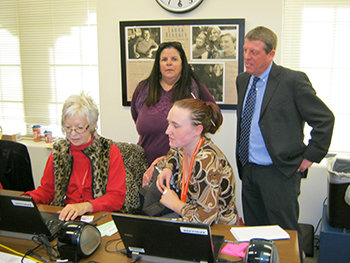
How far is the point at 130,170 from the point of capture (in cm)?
214

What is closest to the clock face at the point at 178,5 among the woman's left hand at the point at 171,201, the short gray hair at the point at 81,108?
the short gray hair at the point at 81,108

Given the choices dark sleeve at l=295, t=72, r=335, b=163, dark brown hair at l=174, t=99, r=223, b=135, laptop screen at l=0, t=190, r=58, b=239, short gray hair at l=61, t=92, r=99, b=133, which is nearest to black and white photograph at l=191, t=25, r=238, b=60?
dark sleeve at l=295, t=72, r=335, b=163

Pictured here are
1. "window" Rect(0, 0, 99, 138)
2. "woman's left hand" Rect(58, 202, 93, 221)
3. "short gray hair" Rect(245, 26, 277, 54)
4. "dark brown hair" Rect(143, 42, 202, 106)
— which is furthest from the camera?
"window" Rect(0, 0, 99, 138)

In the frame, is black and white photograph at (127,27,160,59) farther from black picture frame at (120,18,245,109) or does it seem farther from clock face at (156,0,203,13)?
clock face at (156,0,203,13)

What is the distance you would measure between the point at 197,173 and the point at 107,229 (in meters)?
0.51

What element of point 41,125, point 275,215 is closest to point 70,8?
point 41,125

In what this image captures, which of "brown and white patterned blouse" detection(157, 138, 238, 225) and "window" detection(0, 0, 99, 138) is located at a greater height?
"window" detection(0, 0, 99, 138)

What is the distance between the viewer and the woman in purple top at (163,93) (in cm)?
250

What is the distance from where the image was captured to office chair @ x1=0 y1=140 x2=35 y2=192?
99.1 inches

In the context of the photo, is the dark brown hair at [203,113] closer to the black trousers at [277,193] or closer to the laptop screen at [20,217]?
the black trousers at [277,193]

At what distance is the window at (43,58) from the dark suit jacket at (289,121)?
2.12 m

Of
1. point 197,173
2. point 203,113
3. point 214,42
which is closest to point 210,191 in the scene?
point 197,173

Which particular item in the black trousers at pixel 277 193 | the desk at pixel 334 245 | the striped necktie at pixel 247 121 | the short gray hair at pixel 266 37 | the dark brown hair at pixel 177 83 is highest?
the short gray hair at pixel 266 37

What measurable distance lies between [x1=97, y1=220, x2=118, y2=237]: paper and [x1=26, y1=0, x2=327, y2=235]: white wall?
175 cm
